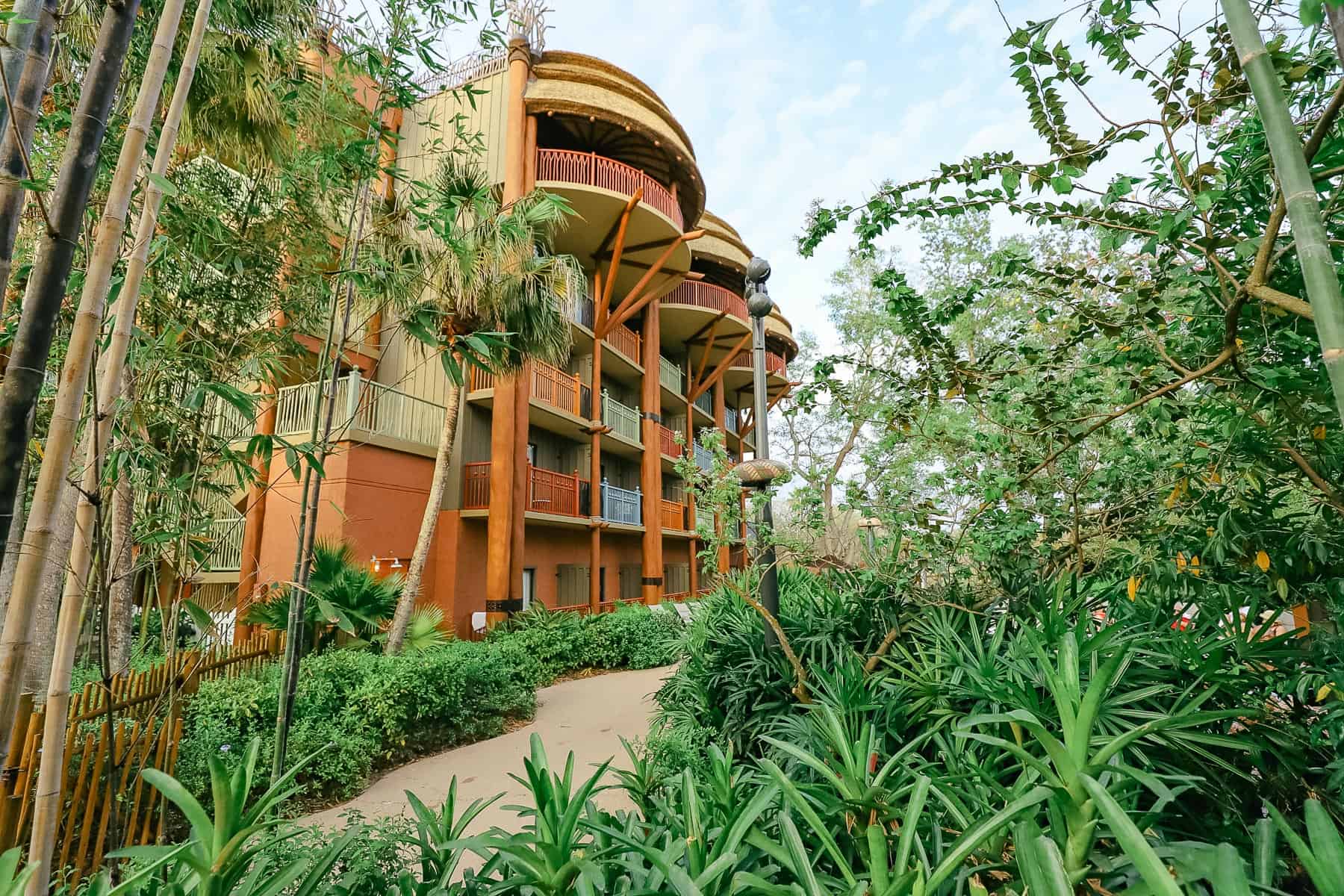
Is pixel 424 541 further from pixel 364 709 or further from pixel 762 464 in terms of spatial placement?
pixel 762 464

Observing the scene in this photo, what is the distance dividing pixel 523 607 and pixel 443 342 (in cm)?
960

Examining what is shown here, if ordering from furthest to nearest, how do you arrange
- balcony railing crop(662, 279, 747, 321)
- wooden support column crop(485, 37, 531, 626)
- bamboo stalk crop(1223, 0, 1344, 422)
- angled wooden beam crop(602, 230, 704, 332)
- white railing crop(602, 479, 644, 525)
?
balcony railing crop(662, 279, 747, 321) < white railing crop(602, 479, 644, 525) < angled wooden beam crop(602, 230, 704, 332) < wooden support column crop(485, 37, 531, 626) < bamboo stalk crop(1223, 0, 1344, 422)

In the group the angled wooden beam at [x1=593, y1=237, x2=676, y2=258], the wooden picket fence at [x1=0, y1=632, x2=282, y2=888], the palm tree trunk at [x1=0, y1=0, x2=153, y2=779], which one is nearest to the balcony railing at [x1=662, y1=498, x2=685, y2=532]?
the angled wooden beam at [x1=593, y1=237, x2=676, y2=258]

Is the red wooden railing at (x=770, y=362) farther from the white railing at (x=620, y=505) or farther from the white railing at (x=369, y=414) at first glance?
the white railing at (x=369, y=414)

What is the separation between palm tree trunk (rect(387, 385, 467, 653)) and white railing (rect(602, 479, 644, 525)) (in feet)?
18.4

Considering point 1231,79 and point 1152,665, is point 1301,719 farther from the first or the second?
point 1231,79

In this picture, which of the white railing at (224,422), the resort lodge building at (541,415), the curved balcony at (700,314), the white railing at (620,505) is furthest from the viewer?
the curved balcony at (700,314)

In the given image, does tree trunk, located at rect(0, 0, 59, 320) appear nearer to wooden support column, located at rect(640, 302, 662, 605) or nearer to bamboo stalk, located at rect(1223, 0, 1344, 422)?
bamboo stalk, located at rect(1223, 0, 1344, 422)

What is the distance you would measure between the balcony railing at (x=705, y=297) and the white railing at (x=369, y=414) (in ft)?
28.9

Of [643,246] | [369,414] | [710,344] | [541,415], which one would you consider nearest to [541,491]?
[541,415]

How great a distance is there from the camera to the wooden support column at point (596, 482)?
1319 centimetres

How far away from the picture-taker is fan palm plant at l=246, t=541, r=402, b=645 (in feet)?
21.9

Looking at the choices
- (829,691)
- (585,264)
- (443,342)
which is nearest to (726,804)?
(829,691)

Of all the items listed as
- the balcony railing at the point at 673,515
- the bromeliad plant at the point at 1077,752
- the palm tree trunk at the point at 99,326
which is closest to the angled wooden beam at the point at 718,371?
the balcony railing at the point at 673,515
